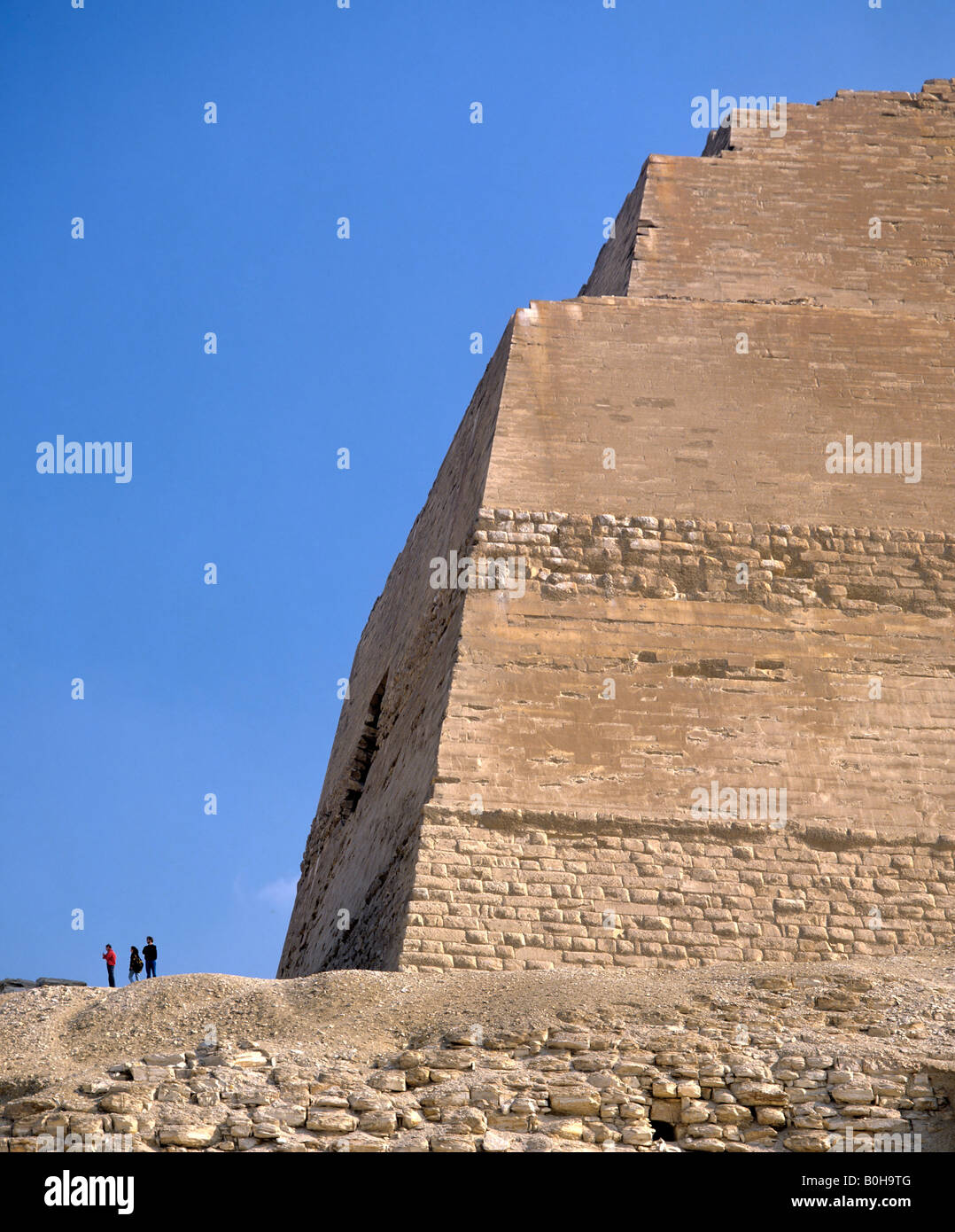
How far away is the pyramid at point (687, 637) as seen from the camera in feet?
36.2

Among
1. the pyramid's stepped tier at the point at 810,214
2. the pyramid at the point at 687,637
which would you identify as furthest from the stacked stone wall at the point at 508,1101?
the pyramid's stepped tier at the point at 810,214

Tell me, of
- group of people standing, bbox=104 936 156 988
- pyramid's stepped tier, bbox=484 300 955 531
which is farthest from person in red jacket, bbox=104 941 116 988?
pyramid's stepped tier, bbox=484 300 955 531

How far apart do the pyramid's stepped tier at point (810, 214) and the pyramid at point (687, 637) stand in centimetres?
5

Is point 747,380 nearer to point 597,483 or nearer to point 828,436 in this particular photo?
point 828,436

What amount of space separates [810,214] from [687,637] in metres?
5.42

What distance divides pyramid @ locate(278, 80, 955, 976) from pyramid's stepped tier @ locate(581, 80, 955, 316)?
5 cm

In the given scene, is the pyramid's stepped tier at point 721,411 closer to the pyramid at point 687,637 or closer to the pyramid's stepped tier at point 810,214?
the pyramid at point 687,637

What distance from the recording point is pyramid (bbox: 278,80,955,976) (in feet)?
36.2

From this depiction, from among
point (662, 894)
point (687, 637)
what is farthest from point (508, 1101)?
point (687, 637)

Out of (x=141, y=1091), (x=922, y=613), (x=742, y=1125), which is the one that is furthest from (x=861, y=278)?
(x=141, y=1091)

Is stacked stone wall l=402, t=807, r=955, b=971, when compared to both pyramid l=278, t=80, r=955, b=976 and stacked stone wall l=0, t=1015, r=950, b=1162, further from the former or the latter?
stacked stone wall l=0, t=1015, r=950, b=1162
